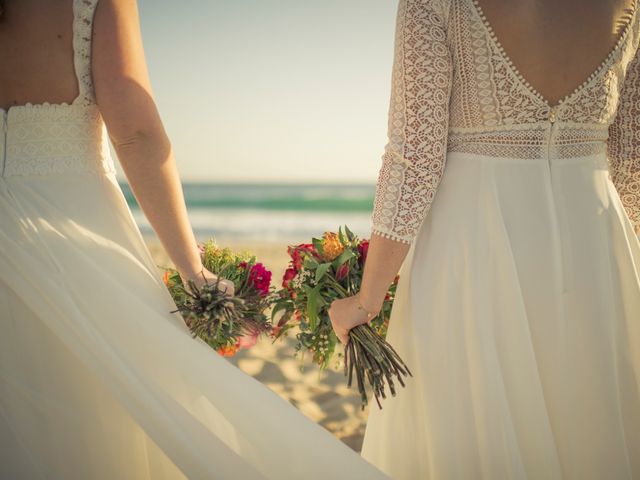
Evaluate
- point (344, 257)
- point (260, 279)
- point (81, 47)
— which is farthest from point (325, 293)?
point (81, 47)

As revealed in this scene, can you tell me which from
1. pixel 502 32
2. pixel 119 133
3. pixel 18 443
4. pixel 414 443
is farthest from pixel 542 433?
pixel 119 133

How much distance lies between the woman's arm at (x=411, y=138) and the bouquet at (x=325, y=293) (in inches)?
12.4

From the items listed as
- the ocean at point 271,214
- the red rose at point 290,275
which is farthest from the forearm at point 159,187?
the ocean at point 271,214

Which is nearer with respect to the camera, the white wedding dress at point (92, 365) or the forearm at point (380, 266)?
the white wedding dress at point (92, 365)

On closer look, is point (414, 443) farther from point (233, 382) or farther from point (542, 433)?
point (233, 382)

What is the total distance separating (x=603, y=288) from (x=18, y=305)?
201 centimetres

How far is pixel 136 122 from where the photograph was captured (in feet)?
6.24

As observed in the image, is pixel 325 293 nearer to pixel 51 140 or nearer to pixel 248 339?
pixel 248 339

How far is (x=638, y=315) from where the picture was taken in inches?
79.1

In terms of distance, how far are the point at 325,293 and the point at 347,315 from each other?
28 centimetres

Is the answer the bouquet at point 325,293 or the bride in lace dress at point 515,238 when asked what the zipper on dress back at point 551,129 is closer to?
the bride in lace dress at point 515,238

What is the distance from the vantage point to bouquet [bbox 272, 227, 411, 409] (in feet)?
7.23

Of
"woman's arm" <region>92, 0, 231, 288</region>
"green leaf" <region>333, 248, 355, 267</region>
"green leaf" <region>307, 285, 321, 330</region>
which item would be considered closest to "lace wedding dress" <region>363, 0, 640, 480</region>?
"green leaf" <region>333, 248, 355, 267</region>

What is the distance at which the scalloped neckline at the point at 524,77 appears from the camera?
5.95ft
